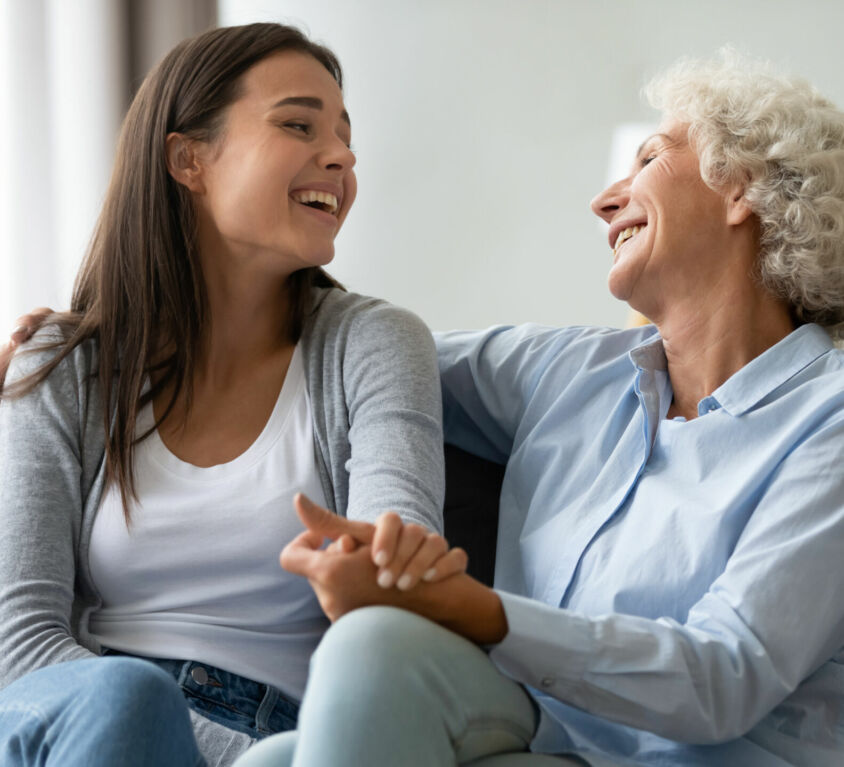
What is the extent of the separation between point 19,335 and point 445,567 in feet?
2.77

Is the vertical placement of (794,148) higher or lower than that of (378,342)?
higher

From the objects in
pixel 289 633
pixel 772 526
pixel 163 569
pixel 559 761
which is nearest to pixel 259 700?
pixel 289 633

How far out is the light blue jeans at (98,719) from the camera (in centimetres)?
102

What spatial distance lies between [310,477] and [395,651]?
1.72ft

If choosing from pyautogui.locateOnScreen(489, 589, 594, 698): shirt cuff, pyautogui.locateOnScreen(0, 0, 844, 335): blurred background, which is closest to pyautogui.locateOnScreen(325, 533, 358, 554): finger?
pyautogui.locateOnScreen(489, 589, 594, 698): shirt cuff

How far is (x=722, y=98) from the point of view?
4.84ft

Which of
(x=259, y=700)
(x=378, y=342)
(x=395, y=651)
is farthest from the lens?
(x=378, y=342)

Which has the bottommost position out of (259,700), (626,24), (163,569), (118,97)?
(259,700)

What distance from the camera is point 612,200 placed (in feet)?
5.02

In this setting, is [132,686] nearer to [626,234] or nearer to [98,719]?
[98,719]

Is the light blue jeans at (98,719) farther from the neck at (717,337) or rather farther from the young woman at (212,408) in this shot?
the neck at (717,337)

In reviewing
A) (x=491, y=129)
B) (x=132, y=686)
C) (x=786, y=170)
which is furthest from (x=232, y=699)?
(x=491, y=129)

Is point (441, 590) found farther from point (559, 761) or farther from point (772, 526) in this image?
point (772, 526)

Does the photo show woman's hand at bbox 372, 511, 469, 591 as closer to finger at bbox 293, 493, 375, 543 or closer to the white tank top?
finger at bbox 293, 493, 375, 543
